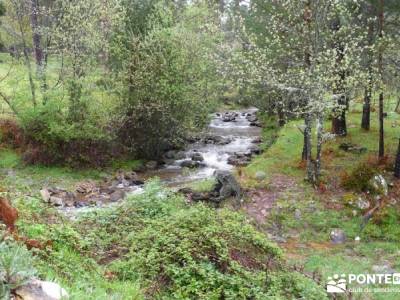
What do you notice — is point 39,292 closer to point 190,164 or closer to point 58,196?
point 58,196

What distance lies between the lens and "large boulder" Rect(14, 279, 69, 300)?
16.1ft

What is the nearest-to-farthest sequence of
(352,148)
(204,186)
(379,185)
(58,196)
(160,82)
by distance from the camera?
(379,185), (204,186), (58,196), (352,148), (160,82)

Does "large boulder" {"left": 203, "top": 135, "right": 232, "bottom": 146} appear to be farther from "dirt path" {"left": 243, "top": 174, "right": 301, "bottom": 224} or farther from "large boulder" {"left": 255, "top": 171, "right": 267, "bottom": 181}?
"dirt path" {"left": 243, "top": 174, "right": 301, "bottom": 224}

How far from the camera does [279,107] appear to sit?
110 ft

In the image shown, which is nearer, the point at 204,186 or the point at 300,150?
Answer: the point at 204,186

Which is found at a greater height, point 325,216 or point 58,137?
point 58,137

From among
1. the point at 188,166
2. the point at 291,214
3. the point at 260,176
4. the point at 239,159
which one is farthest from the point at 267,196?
the point at 239,159

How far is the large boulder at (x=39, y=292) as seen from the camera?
16.1 ft

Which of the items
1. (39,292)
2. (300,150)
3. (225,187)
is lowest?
(225,187)

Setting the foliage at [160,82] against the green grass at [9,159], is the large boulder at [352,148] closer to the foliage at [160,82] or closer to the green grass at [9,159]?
the foliage at [160,82]

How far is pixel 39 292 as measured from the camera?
5105 mm

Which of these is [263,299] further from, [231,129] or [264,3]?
[231,129]

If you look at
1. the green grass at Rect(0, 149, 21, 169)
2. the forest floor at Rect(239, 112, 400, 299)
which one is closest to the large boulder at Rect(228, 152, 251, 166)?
the forest floor at Rect(239, 112, 400, 299)

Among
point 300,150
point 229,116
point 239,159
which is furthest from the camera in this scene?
point 229,116
